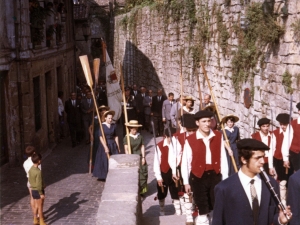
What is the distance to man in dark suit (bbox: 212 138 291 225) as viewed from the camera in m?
4.19

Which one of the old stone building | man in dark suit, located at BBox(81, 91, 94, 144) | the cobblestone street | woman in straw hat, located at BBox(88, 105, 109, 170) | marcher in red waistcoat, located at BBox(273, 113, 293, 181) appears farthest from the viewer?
man in dark suit, located at BBox(81, 91, 94, 144)

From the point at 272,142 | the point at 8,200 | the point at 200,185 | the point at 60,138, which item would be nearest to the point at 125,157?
the point at 200,185

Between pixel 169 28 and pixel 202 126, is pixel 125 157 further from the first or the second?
pixel 169 28

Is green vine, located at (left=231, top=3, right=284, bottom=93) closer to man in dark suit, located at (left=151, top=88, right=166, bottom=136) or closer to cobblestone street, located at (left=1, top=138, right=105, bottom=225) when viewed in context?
cobblestone street, located at (left=1, top=138, right=105, bottom=225)

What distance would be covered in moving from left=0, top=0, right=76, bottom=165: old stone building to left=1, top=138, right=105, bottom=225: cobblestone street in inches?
31.2

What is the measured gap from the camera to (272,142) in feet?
27.1

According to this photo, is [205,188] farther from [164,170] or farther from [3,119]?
[3,119]

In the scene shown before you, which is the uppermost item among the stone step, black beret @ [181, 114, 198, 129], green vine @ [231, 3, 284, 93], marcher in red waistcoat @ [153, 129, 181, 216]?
green vine @ [231, 3, 284, 93]

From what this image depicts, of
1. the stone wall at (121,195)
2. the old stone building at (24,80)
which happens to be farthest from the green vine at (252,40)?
the old stone building at (24,80)

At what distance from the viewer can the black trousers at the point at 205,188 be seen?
252 inches

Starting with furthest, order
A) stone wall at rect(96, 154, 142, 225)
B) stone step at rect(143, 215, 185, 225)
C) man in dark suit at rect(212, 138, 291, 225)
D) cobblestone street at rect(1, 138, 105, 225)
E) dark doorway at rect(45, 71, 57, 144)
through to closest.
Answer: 1. dark doorway at rect(45, 71, 57, 144)
2. cobblestone street at rect(1, 138, 105, 225)
3. stone step at rect(143, 215, 185, 225)
4. stone wall at rect(96, 154, 142, 225)
5. man in dark suit at rect(212, 138, 291, 225)

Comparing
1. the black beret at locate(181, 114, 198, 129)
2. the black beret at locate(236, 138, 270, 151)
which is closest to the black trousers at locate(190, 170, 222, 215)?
the black beret at locate(181, 114, 198, 129)

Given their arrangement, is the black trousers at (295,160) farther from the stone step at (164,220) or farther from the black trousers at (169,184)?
the stone step at (164,220)

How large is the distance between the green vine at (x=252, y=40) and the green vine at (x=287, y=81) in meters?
0.70
